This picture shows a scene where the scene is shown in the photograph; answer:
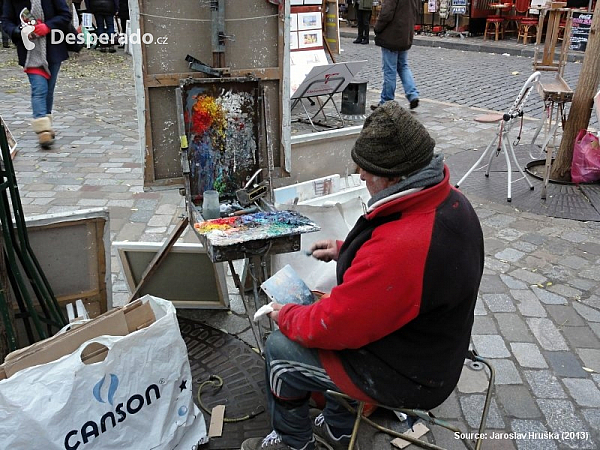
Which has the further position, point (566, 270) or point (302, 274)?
point (566, 270)

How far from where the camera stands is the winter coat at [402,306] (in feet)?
5.64

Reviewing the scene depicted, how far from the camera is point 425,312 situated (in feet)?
5.83

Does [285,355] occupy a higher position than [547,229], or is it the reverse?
[285,355]

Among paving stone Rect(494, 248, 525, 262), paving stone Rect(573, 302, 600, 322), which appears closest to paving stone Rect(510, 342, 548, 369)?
paving stone Rect(573, 302, 600, 322)

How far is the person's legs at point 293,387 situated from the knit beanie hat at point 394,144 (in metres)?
0.70

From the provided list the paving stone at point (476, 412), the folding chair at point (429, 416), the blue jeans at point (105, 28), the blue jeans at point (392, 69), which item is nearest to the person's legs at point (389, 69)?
the blue jeans at point (392, 69)

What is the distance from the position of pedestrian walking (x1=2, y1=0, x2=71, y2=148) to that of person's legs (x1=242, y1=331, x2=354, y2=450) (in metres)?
5.00

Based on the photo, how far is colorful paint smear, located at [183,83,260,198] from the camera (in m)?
2.97

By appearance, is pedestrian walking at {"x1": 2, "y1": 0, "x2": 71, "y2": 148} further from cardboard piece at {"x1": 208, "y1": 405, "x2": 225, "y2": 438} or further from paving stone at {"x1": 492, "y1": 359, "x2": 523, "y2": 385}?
paving stone at {"x1": 492, "y1": 359, "x2": 523, "y2": 385}

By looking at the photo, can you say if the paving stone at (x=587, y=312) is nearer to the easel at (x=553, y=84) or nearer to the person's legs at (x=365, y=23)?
the easel at (x=553, y=84)

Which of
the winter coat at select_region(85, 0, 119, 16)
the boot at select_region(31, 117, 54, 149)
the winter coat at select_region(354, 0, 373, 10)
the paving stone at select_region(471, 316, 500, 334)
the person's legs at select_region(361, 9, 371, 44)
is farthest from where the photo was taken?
the person's legs at select_region(361, 9, 371, 44)

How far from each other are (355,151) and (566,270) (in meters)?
2.70

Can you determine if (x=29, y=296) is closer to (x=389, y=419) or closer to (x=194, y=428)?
(x=194, y=428)

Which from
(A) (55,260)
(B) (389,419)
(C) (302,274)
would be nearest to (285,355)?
(B) (389,419)
